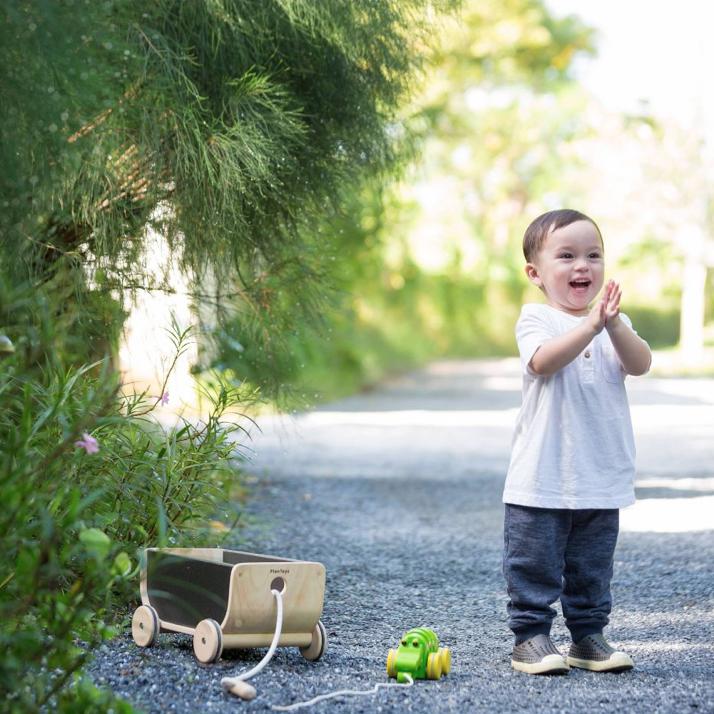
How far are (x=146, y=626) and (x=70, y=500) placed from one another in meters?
0.39

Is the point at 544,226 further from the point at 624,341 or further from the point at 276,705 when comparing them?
the point at 276,705

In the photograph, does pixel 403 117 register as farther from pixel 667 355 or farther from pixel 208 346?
pixel 667 355

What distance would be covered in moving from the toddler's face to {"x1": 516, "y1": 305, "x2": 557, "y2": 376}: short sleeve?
9cm

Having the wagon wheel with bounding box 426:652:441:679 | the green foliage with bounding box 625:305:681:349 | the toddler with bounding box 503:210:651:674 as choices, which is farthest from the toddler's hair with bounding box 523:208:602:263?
the green foliage with bounding box 625:305:681:349

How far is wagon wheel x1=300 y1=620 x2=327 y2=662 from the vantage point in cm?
306

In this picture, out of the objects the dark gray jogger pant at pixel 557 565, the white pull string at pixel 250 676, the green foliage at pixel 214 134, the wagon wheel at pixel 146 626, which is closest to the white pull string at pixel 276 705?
the white pull string at pixel 250 676

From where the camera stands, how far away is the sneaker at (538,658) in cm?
298

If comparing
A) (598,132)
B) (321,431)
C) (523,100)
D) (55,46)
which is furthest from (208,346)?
(523,100)

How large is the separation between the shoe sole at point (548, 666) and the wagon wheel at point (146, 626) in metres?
0.98

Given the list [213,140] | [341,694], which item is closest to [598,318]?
[341,694]

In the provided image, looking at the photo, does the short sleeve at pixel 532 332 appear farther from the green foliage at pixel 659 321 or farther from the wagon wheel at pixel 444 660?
the green foliage at pixel 659 321

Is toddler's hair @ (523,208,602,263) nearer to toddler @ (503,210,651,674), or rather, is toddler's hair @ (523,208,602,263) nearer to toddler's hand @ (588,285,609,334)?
toddler @ (503,210,651,674)

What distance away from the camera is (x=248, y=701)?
8.55ft

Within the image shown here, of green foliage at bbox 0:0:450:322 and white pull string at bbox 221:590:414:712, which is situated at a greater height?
green foliage at bbox 0:0:450:322
